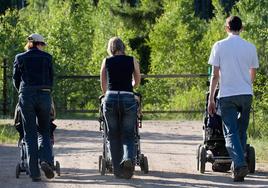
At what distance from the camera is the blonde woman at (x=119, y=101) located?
465 inches

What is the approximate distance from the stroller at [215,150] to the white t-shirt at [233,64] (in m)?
0.70

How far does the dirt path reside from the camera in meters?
11.2

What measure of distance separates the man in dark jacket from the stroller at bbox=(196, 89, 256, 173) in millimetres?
2073

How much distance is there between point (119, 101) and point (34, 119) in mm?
1120

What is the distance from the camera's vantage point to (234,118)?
11398 mm

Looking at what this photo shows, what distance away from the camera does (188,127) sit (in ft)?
74.4

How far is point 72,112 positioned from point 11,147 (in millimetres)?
10237

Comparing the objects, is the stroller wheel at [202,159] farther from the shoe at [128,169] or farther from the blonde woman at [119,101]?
the shoe at [128,169]

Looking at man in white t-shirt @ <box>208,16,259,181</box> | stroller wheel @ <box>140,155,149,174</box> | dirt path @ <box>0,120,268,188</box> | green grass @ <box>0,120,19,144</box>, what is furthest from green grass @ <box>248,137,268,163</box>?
green grass @ <box>0,120,19,144</box>

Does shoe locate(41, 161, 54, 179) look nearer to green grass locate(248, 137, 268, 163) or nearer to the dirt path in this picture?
the dirt path

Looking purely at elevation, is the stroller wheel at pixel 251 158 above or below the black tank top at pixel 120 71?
below

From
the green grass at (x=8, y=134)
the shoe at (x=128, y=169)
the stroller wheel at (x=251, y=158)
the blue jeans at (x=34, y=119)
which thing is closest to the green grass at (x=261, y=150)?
the stroller wheel at (x=251, y=158)

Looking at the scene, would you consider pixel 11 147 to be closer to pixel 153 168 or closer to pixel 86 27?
pixel 153 168

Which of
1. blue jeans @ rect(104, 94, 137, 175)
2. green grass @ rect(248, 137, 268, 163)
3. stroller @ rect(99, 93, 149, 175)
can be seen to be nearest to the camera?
blue jeans @ rect(104, 94, 137, 175)
